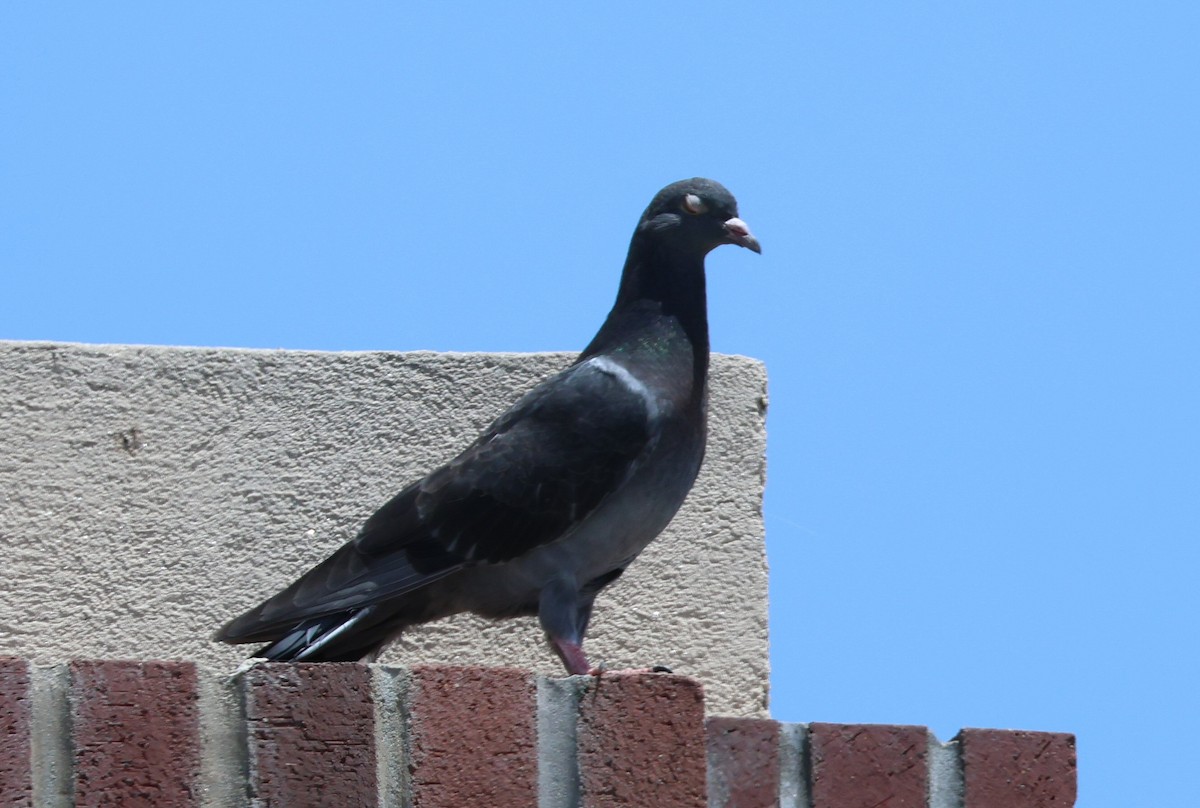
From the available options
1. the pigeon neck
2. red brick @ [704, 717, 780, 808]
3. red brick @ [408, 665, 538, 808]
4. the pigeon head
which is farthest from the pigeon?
red brick @ [408, 665, 538, 808]

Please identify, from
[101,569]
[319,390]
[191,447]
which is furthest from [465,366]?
[101,569]

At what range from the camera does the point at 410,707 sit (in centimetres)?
282

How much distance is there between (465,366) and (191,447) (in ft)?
2.09

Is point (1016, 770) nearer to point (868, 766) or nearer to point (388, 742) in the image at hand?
point (868, 766)

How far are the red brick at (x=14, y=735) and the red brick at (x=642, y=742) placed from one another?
30.0 inches

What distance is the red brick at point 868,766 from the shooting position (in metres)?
3.08

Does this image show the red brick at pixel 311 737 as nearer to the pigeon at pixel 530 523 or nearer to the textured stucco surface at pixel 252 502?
the pigeon at pixel 530 523

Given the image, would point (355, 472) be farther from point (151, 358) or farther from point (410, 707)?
point (410, 707)

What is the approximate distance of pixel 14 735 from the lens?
106 inches

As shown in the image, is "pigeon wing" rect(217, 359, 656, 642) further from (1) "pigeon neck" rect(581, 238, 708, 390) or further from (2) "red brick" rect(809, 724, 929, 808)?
(2) "red brick" rect(809, 724, 929, 808)

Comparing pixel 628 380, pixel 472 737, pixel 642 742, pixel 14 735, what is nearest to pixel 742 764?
pixel 642 742

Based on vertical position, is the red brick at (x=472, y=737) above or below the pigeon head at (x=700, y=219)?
below

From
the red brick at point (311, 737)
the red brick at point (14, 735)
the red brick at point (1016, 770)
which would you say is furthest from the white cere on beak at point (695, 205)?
the red brick at point (14, 735)

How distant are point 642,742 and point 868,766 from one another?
381 mm
